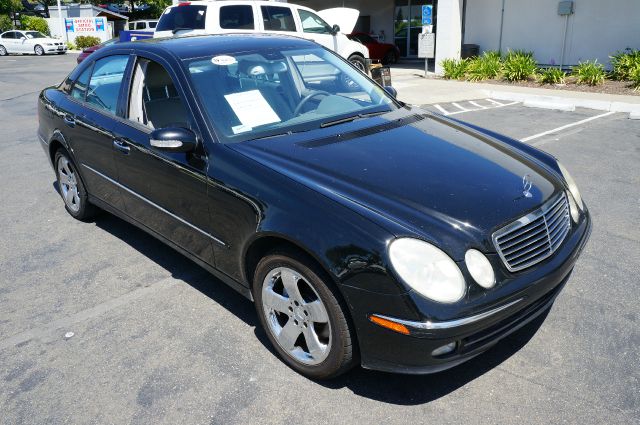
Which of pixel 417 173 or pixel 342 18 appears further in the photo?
pixel 342 18

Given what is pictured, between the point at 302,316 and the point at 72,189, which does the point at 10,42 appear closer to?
the point at 72,189

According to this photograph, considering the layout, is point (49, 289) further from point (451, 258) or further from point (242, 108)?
point (451, 258)

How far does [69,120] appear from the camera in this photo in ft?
15.9

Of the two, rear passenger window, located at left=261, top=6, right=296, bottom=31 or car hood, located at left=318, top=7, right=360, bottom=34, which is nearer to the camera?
rear passenger window, located at left=261, top=6, right=296, bottom=31

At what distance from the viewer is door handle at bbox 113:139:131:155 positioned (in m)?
4.06

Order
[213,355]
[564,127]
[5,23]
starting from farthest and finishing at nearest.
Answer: [5,23]
[564,127]
[213,355]

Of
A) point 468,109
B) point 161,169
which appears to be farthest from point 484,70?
point 161,169

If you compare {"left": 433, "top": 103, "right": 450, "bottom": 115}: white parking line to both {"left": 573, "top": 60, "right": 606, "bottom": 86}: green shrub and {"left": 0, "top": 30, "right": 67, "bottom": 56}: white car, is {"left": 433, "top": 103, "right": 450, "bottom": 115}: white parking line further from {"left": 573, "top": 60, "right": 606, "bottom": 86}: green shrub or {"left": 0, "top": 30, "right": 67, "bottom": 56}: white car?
{"left": 0, "top": 30, "right": 67, "bottom": 56}: white car

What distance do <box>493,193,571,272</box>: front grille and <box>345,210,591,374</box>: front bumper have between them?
0.30 feet

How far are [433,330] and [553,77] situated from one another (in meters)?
13.5

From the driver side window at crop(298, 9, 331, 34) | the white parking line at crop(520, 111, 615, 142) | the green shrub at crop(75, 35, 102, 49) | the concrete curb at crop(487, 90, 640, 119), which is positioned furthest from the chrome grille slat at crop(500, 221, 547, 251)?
the green shrub at crop(75, 35, 102, 49)

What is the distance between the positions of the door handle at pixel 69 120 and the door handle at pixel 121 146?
2.81 ft

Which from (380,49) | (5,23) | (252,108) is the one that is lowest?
(380,49)

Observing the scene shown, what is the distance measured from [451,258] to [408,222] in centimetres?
26
